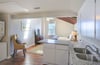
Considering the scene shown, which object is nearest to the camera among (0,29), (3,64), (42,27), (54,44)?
(54,44)

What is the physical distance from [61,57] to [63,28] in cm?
571

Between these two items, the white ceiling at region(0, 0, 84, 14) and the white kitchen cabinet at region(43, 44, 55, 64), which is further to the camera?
the white kitchen cabinet at region(43, 44, 55, 64)

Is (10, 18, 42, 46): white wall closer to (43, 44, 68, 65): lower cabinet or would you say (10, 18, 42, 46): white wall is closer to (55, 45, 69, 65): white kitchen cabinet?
(43, 44, 68, 65): lower cabinet

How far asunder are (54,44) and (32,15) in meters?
1.72

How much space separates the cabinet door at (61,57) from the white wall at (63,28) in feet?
18.2

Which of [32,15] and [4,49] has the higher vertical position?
[32,15]

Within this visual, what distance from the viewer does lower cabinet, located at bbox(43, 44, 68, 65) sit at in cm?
368

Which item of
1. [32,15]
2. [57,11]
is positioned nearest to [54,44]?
[57,11]

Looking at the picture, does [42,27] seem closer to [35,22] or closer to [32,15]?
[35,22]

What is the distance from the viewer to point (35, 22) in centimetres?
863

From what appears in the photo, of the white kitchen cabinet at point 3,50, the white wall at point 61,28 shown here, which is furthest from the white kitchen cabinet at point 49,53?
the white wall at point 61,28

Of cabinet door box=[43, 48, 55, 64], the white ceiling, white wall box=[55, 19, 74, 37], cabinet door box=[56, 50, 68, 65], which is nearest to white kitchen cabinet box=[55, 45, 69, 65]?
cabinet door box=[56, 50, 68, 65]

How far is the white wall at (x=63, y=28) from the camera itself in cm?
918

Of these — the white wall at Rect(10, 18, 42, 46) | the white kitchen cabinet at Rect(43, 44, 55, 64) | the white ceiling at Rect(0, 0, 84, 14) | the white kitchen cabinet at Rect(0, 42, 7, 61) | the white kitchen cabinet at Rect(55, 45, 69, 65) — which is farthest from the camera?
the white wall at Rect(10, 18, 42, 46)
